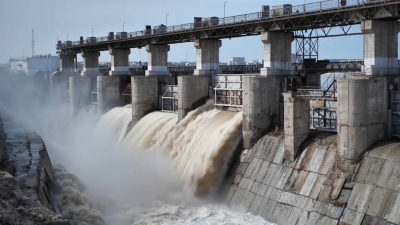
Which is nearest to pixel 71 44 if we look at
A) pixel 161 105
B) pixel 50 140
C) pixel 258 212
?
pixel 50 140

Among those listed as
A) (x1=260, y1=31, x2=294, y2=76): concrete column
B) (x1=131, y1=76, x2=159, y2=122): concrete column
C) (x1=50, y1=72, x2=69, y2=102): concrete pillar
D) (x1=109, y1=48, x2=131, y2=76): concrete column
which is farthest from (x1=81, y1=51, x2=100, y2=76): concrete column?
(x1=260, y1=31, x2=294, y2=76): concrete column

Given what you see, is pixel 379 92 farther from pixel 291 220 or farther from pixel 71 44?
pixel 71 44

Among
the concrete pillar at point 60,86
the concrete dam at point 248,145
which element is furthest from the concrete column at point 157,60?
the concrete pillar at point 60,86

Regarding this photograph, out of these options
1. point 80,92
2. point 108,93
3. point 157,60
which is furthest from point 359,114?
point 80,92

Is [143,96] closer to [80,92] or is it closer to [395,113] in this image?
[80,92]

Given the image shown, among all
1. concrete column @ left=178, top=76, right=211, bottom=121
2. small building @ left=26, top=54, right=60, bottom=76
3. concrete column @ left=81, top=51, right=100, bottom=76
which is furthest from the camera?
small building @ left=26, top=54, right=60, bottom=76

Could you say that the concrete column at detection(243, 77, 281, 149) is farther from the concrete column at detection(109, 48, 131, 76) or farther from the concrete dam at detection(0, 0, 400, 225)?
the concrete column at detection(109, 48, 131, 76)
